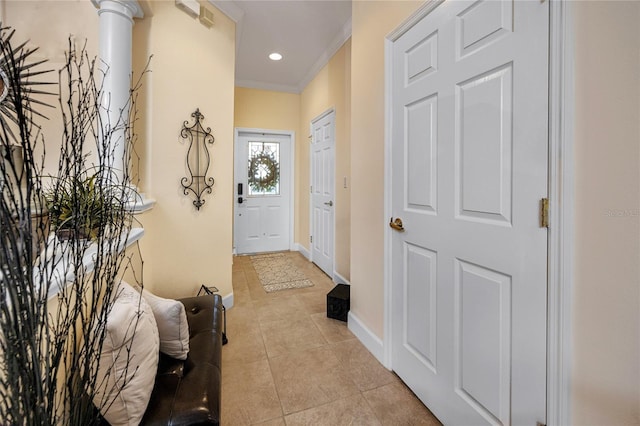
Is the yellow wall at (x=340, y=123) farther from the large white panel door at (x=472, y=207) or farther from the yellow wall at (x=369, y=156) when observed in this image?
the large white panel door at (x=472, y=207)

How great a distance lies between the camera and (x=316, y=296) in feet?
10.1

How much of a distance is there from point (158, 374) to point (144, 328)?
253mm

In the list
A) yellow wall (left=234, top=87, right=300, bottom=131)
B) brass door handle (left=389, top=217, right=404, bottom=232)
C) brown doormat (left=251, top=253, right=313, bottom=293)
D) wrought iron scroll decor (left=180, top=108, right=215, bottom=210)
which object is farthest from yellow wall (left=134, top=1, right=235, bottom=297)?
yellow wall (left=234, top=87, right=300, bottom=131)

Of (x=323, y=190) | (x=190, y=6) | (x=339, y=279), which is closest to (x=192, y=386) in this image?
(x=339, y=279)

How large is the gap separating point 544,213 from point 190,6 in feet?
8.81

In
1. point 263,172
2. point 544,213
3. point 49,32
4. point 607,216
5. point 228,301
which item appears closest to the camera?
point 607,216

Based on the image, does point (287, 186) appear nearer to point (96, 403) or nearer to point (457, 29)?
point (457, 29)

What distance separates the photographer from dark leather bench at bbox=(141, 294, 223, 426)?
3.12 ft

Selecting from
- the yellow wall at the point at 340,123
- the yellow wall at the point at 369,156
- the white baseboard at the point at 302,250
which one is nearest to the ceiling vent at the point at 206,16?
the yellow wall at the point at 369,156

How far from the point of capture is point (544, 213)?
1.00 meters

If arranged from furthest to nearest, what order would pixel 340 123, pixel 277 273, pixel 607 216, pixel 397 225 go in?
1. pixel 277 273
2. pixel 340 123
3. pixel 397 225
4. pixel 607 216

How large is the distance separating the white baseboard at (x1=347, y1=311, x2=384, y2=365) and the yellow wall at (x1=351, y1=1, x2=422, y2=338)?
0.12ft

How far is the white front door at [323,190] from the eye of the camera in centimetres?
365

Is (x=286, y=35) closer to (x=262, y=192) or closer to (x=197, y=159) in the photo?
(x=197, y=159)
